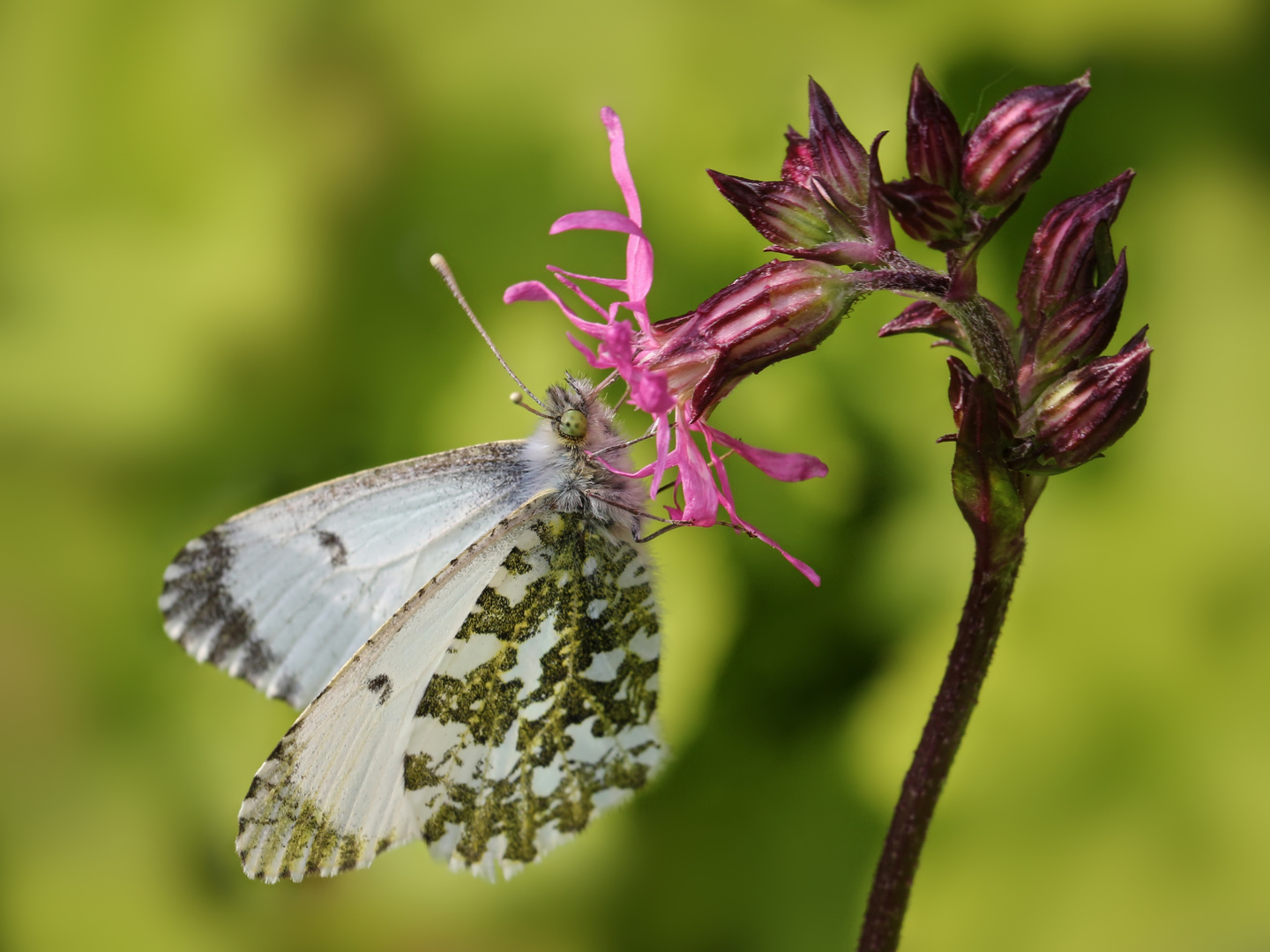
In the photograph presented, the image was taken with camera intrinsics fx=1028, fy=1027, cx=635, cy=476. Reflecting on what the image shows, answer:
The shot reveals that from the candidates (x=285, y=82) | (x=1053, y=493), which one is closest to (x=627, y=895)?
(x=1053, y=493)

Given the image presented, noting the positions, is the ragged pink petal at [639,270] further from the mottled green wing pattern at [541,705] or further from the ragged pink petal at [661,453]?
the mottled green wing pattern at [541,705]

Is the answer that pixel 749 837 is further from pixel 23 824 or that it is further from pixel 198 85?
pixel 198 85

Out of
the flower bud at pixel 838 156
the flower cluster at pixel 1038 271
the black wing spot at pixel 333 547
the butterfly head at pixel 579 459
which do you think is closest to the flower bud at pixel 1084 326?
the flower cluster at pixel 1038 271

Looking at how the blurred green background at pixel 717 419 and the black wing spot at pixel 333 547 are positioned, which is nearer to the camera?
the black wing spot at pixel 333 547

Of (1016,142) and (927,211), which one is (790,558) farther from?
(1016,142)

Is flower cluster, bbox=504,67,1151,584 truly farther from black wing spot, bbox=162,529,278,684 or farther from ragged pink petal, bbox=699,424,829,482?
black wing spot, bbox=162,529,278,684

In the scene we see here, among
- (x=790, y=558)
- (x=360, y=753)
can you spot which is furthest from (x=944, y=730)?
(x=360, y=753)
